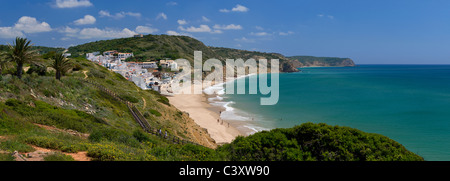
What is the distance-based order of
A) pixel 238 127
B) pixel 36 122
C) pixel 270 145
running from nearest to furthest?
pixel 270 145, pixel 36 122, pixel 238 127

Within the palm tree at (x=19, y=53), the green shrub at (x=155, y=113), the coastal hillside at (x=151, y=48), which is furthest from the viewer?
the coastal hillside at (x=151, y=48)

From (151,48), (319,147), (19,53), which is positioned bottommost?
(319,147)

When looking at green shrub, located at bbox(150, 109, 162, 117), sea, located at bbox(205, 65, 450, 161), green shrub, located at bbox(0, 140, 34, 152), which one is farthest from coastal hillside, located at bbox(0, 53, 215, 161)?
sea, located at bbox(205, 65, 450, 161)

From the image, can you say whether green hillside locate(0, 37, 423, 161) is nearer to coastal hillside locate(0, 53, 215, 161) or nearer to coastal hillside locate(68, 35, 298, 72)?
coastal hillside locate(0, 53, 215, 161)

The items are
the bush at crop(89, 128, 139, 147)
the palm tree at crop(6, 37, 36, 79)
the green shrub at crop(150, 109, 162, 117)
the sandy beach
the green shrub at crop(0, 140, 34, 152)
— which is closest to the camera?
the green shrub at crop(0, 140, 34, 152)

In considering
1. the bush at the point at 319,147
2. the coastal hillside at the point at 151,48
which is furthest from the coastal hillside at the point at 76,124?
the coastal hillside at the point at 151,48

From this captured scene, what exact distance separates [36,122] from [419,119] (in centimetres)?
4600

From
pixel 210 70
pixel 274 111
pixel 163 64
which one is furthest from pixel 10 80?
pixel 210 70

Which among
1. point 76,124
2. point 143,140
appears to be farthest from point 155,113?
point 143,140

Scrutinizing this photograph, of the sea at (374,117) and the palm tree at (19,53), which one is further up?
the palm tree at (19,53)

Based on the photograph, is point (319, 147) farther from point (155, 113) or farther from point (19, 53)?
point (19, 53)

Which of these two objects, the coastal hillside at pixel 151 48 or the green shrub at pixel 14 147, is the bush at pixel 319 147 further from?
the coastal hillside at pixel 151 48

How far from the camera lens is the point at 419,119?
1431 inches
